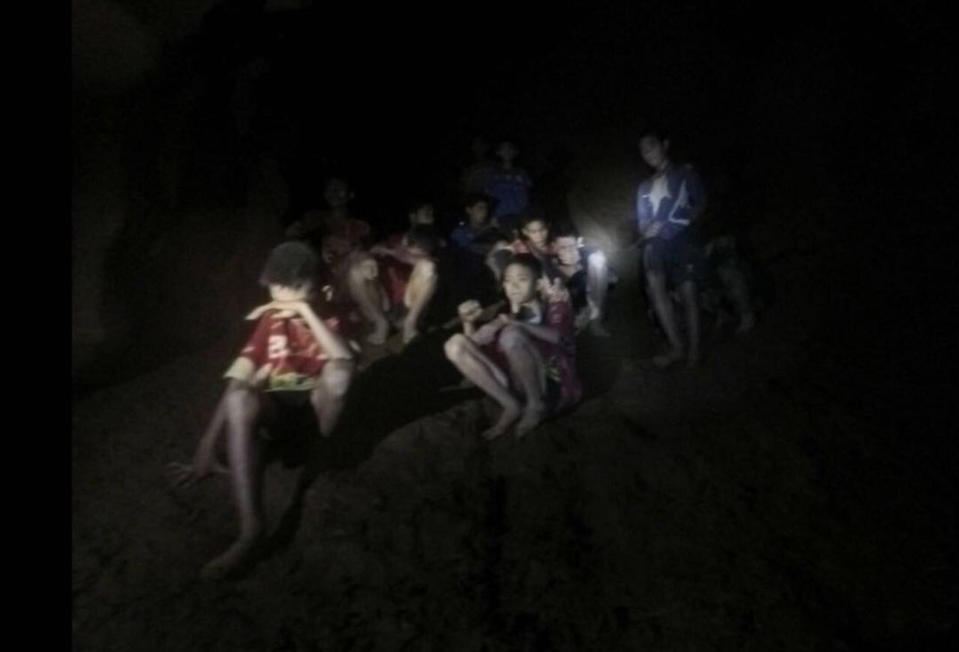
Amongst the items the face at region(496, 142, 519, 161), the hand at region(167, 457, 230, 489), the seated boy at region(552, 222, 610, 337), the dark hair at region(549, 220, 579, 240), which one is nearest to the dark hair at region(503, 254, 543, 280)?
the seated boy at region(552, 222, 610, 337)

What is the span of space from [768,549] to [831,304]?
4225 mm

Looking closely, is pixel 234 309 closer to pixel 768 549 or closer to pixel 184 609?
pixel 184 609

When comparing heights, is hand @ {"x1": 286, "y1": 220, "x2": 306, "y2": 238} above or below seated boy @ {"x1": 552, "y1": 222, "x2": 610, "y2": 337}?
above

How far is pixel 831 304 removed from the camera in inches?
274

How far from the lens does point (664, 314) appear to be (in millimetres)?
5738

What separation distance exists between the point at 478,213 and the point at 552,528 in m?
4.10

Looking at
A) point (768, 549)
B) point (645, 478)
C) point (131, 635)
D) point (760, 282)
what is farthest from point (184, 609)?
point (760, 282)

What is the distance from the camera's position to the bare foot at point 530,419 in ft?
15.2

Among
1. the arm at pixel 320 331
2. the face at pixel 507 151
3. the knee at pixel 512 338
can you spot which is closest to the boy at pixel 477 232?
the face at pixel 507 151

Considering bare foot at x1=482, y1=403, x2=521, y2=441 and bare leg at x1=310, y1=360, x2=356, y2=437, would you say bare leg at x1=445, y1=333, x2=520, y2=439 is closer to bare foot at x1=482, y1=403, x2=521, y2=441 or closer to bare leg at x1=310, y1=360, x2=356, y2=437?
bare foot at x1=482, y1=403, x2=521, y2=441

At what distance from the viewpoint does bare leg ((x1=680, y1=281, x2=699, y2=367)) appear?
5668 mm

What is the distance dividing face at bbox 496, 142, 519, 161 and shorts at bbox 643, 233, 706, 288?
257 cm

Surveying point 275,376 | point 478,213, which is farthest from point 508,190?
point 275,376

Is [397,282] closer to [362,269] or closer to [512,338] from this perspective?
[362,269]
